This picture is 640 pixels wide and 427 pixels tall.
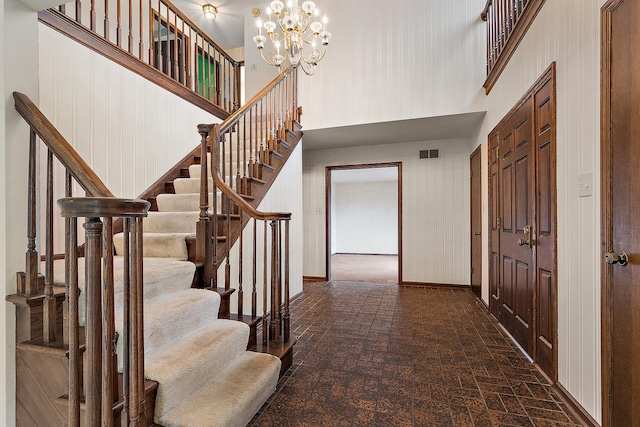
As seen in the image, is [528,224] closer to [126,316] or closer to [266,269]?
[266,269]

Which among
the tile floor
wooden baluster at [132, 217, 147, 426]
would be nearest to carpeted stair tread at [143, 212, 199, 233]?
the tile floor

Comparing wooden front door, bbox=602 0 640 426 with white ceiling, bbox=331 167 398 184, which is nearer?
wooden front door, bbox=602 0 640 426

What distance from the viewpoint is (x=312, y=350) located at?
262cm

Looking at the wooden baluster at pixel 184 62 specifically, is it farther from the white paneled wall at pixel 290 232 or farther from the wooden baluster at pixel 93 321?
the wooden baluster at pixel 93 321

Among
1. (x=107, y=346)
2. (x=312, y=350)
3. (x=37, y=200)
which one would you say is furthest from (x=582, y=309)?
(x=37, y=200)

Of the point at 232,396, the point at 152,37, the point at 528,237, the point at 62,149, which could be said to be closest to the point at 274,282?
the point at 232,396

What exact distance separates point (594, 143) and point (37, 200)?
2985 mm

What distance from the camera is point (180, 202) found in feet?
10.1

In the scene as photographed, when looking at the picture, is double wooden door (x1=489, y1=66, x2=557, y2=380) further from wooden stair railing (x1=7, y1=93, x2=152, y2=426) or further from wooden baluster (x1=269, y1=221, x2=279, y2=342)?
wooden stair railing (x1=7, y1=93, x2=152, y2=426)

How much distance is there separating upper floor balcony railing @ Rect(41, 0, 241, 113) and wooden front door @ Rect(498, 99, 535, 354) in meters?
3.64

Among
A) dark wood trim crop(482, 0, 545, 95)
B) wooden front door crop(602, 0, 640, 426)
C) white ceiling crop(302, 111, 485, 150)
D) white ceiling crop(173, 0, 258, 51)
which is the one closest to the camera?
wooden front door crop(602, 0, 640, 426)

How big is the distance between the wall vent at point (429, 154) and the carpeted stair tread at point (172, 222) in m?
3.78

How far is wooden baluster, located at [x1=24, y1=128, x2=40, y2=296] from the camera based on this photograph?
1.54 meters

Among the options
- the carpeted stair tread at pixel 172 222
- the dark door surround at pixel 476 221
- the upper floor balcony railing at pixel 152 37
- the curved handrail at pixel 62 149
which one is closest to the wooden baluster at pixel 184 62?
the upper floor balcony railing at pixel 152 37
